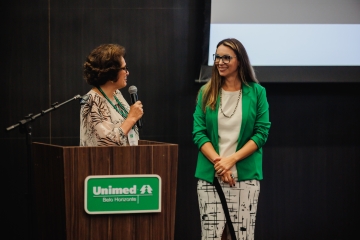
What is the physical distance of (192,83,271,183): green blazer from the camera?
3012mm

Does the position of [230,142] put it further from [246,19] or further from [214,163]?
[246,19]

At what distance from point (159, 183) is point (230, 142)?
638 millimetres

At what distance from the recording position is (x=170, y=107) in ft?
14.6

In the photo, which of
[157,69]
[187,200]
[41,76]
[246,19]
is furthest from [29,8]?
[187,200]

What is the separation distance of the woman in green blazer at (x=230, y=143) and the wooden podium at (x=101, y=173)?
47 centimetres

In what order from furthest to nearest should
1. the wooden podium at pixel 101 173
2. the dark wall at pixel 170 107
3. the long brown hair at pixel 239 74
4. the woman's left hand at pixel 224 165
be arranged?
the dark wall at pixel 170 107, the long brown hair at pixel 239 74, the woman's left hand at pixel 224 165, the wooden podium at pixel 101 173

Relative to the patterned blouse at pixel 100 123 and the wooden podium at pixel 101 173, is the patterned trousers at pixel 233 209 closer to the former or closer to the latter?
the wooden podium at pixel 101 173

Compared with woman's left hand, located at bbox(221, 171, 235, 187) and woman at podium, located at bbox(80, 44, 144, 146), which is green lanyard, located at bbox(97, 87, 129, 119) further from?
woman's left hand, located at bbox(221, 171, 235, 187)

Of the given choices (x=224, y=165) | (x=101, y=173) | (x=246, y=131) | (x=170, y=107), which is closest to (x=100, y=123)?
(x=101, y=173)

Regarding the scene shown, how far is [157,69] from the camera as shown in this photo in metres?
4.42

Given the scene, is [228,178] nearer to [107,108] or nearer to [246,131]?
[246,131]

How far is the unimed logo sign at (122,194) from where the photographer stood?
2.49m

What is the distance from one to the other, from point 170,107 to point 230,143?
1.49 metres

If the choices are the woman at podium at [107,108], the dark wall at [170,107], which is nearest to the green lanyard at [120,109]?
the woman at podium at [107,108]
